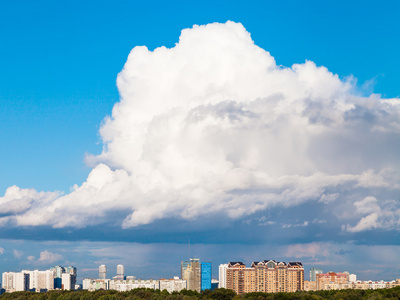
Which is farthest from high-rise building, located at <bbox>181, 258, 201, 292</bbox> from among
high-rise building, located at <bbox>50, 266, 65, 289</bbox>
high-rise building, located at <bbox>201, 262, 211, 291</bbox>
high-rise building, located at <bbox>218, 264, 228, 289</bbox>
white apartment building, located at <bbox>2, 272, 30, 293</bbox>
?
white apartment building, located at <bbox>2, 272, 30, 293</bbox>

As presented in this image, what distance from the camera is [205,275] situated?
314 ft

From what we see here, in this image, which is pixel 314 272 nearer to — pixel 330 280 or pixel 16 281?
pixel 330 280

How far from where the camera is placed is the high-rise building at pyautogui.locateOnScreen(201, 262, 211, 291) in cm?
9506

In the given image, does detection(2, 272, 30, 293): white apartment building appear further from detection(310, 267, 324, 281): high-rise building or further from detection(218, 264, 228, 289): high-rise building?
detection(310, 267, 324, 281): high-rise building

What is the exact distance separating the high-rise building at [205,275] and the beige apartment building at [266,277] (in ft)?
35.8

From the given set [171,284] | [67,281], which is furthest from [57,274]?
[171,284]

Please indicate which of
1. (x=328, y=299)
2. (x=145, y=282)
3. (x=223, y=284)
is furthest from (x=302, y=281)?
(x=328, y=299)

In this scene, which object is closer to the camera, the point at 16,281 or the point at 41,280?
the point at 41,280

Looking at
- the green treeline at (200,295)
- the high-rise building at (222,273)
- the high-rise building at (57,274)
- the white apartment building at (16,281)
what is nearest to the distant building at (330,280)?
the high-rise building at (222,273)

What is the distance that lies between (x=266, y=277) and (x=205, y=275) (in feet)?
50.5

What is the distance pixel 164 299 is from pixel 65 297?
947 cm

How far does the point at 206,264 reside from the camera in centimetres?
9669

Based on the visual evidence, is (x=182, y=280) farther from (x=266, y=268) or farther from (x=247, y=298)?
(x=247, y=298)

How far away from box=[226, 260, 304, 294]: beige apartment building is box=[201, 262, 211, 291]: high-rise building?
10921 millimetres
